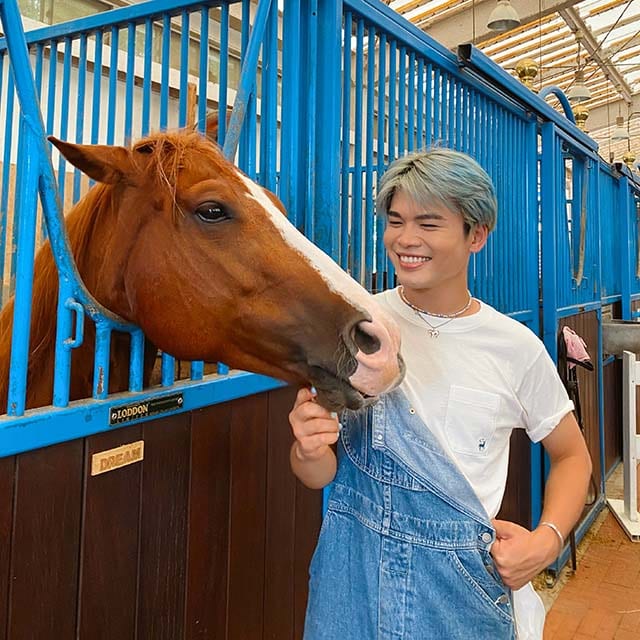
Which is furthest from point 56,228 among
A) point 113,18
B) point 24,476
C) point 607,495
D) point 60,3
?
point 607,495

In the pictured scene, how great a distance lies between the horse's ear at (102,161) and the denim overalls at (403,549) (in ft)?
2.13

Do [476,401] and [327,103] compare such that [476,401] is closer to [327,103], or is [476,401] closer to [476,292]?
[327,103]

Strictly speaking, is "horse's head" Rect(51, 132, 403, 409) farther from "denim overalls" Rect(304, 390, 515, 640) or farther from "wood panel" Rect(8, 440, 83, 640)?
"wood panel" Rect(8, 440, 83, 640)

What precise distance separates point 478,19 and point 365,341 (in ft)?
25.1

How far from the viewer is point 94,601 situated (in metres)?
1.00

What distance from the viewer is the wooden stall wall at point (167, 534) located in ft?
2.98

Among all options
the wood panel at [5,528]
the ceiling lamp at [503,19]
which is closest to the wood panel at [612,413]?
the ceiling lamp at [503,19]

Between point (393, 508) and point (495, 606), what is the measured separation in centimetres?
21

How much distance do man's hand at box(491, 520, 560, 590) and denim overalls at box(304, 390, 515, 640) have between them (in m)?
0.02

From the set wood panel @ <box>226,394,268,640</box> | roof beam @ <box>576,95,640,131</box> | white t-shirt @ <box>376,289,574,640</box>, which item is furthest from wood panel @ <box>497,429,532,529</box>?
roof beam @ <box>576,95,640,131</box>

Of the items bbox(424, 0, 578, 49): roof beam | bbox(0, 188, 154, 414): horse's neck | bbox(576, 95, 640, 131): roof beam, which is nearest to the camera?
bbox(0, 188, 154, 414): horse's neck

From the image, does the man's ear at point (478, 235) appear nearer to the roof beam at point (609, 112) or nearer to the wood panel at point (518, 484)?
the wood panel at point (518, 484)

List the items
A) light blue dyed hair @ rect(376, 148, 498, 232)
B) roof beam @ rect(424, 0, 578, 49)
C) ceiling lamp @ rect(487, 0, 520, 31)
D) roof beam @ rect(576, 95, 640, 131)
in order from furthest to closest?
1. roof beam @ rect(576, 95, 640, 131)
2. roof beam @ rect(424, 0, 578, 49)
3. ceiling lamp @ rect(487, 0, 520, 31)
4. light blue dyed hair @ rect(376, 148, 498, 232)

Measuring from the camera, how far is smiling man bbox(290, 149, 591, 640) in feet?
2.88
